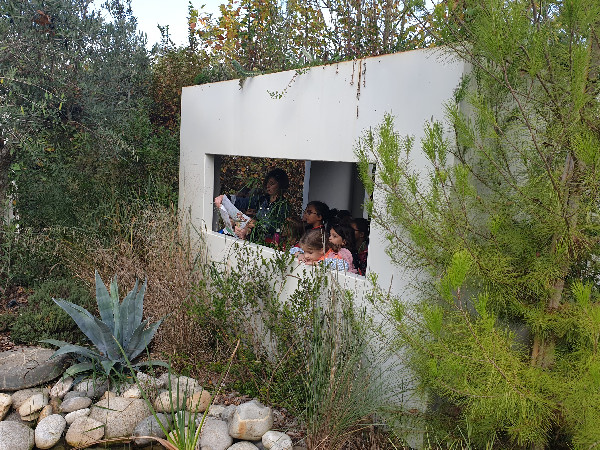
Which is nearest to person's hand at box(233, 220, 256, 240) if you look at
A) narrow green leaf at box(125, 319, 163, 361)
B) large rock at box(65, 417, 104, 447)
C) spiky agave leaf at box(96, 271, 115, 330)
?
narrow green leaf at box(125, 319, 163, 361)

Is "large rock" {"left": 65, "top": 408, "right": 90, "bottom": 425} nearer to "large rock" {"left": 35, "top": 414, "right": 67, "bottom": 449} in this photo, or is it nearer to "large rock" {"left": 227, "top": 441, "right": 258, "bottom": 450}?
"large rock" {"left": 35, "top": 414, "right": 67, "bottom": 449}

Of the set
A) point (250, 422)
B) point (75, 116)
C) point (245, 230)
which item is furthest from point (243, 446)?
point (75, 116)

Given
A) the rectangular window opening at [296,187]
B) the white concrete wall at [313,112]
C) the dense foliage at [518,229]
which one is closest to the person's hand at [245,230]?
the rectangular window opening at [296,187]

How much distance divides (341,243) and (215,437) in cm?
220

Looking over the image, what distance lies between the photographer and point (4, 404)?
16.4ft

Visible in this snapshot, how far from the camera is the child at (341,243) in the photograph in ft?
17.5

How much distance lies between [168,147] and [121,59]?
55.3 inches

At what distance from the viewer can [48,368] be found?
17.3 feet

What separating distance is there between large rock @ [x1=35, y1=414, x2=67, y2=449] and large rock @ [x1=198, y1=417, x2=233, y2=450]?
1.31 m

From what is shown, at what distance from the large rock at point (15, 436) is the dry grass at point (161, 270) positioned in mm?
1321

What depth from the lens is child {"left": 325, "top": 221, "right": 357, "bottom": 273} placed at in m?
5.35

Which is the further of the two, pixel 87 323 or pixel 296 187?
pixel 296 187

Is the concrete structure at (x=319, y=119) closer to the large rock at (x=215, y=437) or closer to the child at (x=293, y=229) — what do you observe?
the child at (x=293, y=229)

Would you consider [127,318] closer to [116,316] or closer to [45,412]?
[116,316]
